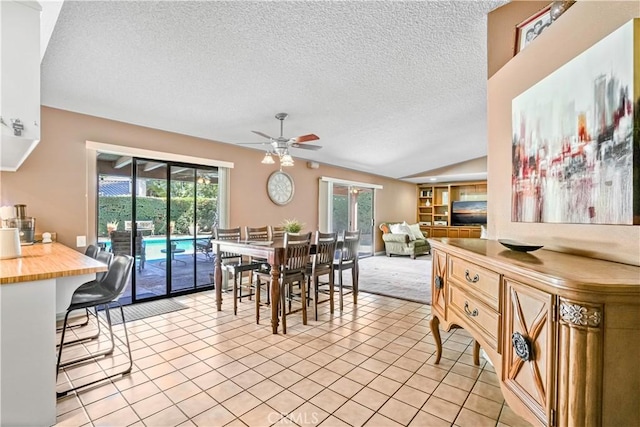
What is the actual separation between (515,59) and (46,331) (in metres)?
3.52

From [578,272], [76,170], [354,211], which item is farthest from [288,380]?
[354,211]

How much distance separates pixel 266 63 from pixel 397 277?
4293 millimetres

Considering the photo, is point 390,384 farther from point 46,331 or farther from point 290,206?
point 290,206

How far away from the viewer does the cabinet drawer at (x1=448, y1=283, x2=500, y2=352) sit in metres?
1.48

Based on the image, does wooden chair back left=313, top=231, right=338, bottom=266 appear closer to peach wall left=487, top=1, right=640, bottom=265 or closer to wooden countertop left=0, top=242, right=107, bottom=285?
peach wall left=487, top=1, right=640, bottom=265

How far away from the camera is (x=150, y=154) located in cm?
398

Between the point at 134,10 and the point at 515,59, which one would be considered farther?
the point at 515,59

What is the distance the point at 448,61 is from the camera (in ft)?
9.80

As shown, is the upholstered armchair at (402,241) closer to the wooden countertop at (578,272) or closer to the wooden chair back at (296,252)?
the wooden chair back at (296,252)

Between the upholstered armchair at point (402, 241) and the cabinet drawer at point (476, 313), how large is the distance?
6073 millimetres

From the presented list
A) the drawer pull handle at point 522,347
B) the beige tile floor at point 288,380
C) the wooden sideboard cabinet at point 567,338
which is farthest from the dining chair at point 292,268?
the drawer pull handle at point 522,347

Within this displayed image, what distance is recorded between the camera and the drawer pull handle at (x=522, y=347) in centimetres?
119

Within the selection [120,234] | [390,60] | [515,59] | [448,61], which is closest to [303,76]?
[390,60]

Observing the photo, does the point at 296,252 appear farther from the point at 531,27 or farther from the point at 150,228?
the point at 531,27
